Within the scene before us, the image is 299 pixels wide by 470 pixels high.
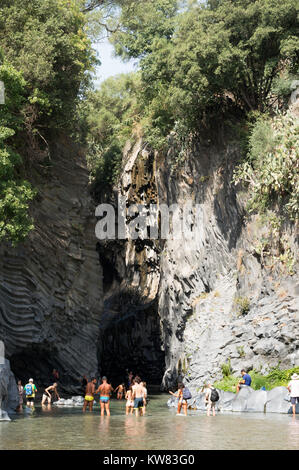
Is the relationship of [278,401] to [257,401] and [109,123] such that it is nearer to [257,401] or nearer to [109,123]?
[257,401]

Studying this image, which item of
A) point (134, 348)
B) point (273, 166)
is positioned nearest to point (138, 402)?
point (273, 166)

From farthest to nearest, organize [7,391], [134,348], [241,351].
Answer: [134,348], [241,351], [7,391]

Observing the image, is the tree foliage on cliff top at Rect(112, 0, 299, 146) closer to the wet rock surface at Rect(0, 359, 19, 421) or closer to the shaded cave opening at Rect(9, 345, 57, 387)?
the wet rock surface at Rect(0, 359, 19, 421)

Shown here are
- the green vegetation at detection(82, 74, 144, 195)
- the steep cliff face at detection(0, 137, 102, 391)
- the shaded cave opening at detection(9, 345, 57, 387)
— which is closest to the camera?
the steep cliff face at detection(0, 137, 102, 391)

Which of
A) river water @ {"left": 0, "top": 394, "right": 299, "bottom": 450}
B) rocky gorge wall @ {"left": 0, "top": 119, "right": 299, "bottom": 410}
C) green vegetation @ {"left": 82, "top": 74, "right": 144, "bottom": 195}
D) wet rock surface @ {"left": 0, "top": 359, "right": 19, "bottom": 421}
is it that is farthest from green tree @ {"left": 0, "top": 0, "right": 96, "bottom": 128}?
river water @ {"left": 0, "top": 394, "right": 299, "bottom": 450}

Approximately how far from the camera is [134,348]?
1761 inches

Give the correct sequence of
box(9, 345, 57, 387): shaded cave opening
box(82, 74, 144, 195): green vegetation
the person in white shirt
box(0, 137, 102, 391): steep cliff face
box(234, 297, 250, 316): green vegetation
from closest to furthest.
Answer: the person in white shirt
box(234, 297, 250, 316): green vegetation
box(0, 137, 102, 391): steep cliff face
box(9, 345, 57, 387): shaded cave opening
box(82, 74, 144, 195): green vegetation

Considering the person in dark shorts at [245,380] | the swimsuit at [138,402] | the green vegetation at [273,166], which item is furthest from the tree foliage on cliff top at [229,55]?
the swimsuit at [138,402]

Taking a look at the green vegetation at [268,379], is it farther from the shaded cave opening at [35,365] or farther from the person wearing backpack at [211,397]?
the shaded cave opening at [35,365]

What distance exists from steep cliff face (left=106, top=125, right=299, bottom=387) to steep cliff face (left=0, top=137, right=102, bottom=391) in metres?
4.40

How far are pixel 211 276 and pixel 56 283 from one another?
930 cm

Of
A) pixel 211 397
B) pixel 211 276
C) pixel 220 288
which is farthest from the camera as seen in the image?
pixel 211 276

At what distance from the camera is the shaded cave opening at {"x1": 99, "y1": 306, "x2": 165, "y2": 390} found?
43.8 meters

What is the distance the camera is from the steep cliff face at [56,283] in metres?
31.2
